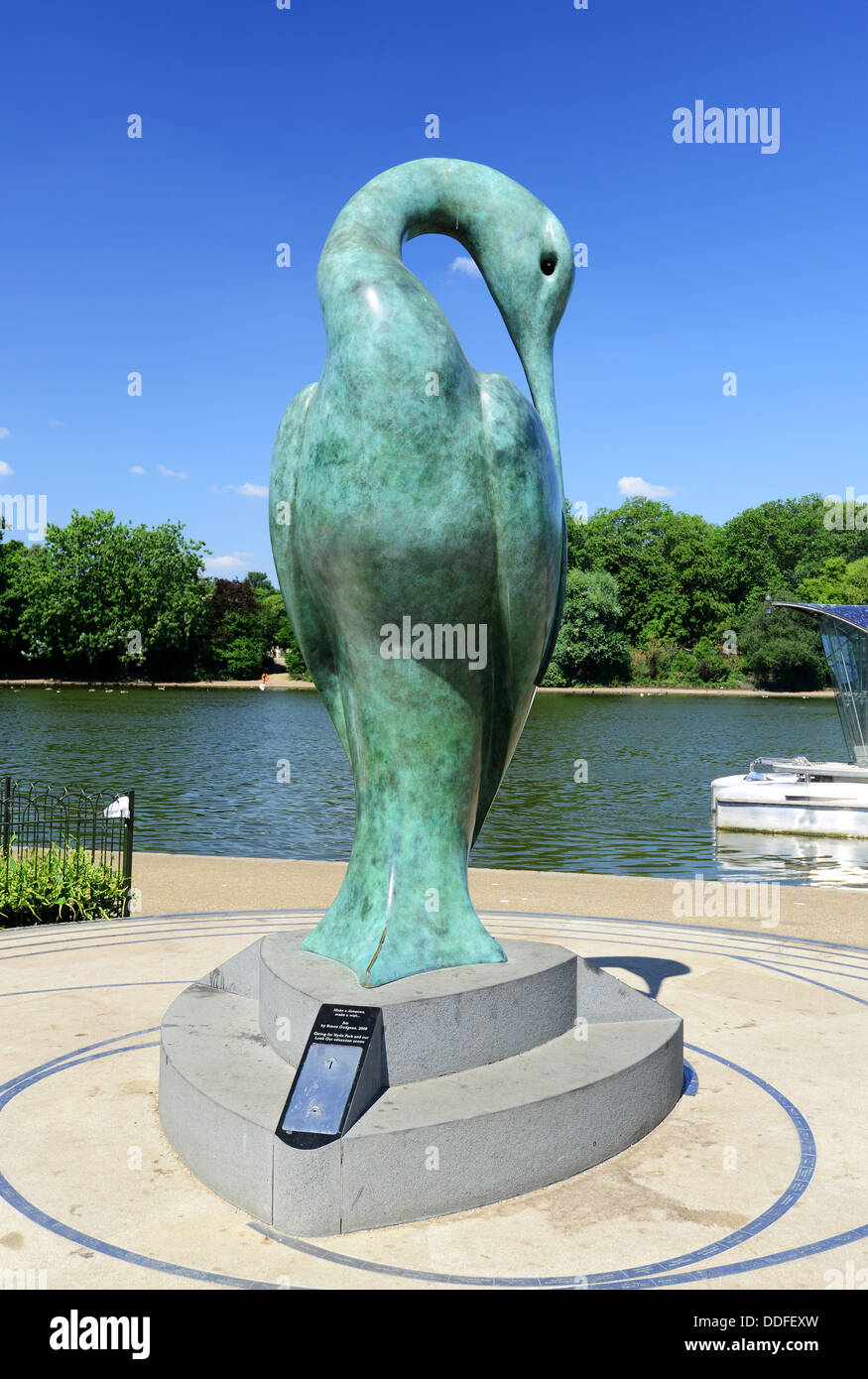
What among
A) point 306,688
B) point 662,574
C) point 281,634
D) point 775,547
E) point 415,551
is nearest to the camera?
point 415,551

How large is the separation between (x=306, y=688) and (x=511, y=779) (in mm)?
44193

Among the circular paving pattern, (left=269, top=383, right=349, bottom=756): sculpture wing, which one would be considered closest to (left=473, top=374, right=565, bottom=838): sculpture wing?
(left=269, top=383, right=349, bottom=756): sculpture wing

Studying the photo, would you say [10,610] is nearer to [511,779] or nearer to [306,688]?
[306,688]

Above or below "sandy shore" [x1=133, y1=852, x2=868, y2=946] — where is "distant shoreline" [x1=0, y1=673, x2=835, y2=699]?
above

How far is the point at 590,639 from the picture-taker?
2714 inches

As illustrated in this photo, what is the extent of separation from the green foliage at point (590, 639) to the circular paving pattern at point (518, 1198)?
5975cm

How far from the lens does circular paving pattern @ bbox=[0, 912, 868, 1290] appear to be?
167 inches

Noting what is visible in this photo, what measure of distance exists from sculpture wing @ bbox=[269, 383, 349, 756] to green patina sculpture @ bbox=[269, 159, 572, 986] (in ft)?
0.05

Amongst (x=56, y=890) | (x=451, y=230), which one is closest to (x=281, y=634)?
(x=56, y=890)

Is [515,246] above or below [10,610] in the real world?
below

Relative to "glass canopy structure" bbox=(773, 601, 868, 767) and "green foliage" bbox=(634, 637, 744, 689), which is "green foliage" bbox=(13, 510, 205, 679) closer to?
"green foliage" bbox=(634, 637, 744, 689)

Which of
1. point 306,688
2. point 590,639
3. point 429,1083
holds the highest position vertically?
point 590,639
